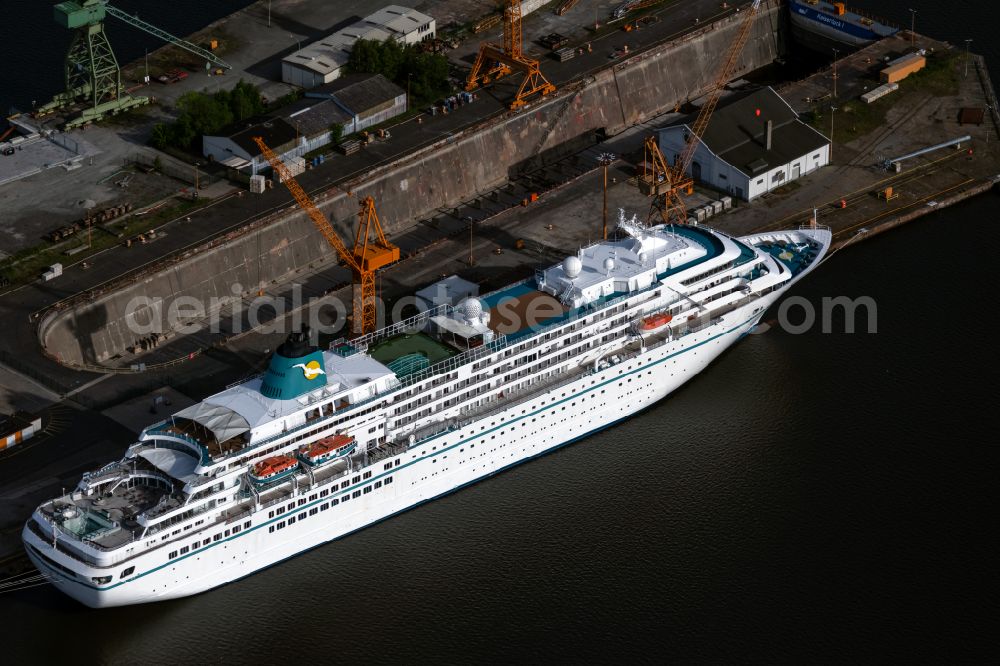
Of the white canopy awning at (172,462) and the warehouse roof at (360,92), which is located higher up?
the warehouse roof at (360,92)

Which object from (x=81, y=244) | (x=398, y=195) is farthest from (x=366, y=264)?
(x=81, y=244)

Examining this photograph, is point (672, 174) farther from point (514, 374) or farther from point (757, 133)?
point (514, 374)

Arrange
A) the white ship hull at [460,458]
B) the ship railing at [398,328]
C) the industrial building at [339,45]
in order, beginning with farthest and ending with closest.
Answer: the industrial building at [339,45] → the ship railing at [398,328] → the white ship hull at [460,458]

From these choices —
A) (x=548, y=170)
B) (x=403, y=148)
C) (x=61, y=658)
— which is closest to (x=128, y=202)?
(x=403, y=148)

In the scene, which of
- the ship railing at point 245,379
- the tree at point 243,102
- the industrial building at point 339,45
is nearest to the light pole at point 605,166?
the industrial building at point 339,45

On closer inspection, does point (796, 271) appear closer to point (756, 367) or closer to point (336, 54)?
point (756, 367)

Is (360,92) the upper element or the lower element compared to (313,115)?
upper

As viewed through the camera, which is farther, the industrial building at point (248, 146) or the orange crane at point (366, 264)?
the industrial building at point (248, 146)

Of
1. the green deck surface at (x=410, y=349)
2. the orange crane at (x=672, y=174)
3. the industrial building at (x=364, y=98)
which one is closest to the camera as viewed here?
the green deck surface at (x=410, y=349)

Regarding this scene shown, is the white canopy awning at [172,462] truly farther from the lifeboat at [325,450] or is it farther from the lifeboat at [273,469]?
the lifeboat at [325,450]
